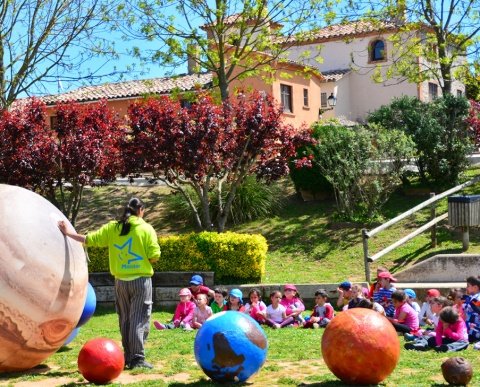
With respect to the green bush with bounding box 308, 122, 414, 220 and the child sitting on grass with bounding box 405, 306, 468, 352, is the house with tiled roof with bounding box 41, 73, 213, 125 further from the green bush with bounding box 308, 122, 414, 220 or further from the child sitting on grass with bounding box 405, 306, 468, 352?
the child sitting on grass with bounding box 405, 306, 468, 352

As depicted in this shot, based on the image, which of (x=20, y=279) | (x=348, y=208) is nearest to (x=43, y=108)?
(x=348, y=208)

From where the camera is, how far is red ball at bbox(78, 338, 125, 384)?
7500 mm

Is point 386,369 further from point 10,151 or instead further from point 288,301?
point 10,151

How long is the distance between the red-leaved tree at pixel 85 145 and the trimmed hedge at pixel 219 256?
130 inches

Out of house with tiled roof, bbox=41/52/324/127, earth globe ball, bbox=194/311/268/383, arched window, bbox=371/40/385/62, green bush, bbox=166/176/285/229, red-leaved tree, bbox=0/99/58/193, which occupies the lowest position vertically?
earth globe ball, bbox=194/311/268/383

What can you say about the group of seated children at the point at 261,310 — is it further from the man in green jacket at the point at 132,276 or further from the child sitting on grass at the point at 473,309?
the man in green jacket at the point at 132,276

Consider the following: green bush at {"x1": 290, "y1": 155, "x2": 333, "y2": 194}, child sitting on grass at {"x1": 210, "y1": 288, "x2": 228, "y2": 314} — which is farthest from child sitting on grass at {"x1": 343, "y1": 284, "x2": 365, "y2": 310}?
green bush at {"x1": 290, "y1": 155, "x2": 333, "y2": 194}

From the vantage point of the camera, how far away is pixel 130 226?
848cm

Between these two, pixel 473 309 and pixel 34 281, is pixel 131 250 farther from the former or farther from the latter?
pixel 473 309

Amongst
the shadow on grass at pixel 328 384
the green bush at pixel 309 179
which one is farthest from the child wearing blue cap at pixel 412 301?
the green bush at pixel 309 179

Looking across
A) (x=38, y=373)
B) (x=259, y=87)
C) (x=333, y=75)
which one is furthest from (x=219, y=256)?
(x=333, y=75)

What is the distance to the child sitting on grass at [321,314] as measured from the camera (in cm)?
1212

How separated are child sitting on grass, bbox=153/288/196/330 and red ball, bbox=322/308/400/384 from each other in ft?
17.2

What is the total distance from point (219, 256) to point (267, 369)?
661cm
